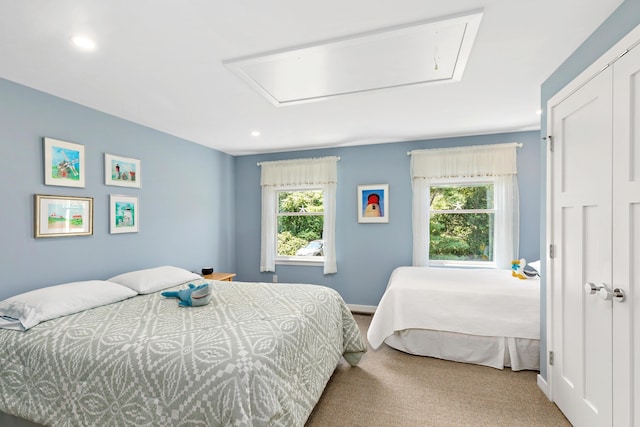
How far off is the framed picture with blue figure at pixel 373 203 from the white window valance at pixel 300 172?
0.48m

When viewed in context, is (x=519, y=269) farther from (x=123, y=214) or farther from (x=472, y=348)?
(x=123, y=214)

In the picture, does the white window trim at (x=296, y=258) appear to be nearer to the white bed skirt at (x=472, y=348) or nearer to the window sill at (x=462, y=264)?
the window sill at (x=462, y=264)

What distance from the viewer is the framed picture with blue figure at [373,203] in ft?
13.7

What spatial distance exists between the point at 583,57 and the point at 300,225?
143 inches

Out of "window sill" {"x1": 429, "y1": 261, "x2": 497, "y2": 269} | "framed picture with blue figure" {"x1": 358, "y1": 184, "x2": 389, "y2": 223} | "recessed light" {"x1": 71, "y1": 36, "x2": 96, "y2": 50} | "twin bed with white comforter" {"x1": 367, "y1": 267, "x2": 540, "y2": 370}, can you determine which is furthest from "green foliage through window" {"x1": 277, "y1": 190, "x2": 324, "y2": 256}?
"recessed light" {"x1": 71, "y1": 36, "x2": 96, "y2": 50}

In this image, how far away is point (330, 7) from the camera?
1.50 meters

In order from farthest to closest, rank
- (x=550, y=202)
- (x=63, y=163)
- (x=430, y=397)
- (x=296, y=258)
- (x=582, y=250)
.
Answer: (x=296, y=258) → (x=63, y=163) → (x=430, y=397) → (x=550, y=202) → (x=582, y=250)

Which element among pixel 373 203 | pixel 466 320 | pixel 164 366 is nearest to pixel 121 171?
pixel 164 366

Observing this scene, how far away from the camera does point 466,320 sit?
267 centimetres

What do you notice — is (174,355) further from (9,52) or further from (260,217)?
(260,217)

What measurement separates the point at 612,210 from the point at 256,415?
6.51 ft

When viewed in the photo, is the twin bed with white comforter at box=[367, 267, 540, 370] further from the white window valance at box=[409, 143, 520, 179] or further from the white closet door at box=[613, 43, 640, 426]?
the white window valance at box=[409, 143, 520, 179]

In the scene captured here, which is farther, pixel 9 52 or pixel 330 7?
pixel 9 52

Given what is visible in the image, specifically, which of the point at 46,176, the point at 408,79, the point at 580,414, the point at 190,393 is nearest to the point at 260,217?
the point at 46,176
